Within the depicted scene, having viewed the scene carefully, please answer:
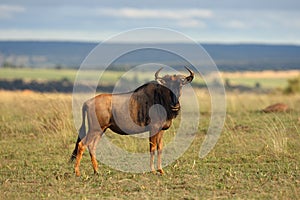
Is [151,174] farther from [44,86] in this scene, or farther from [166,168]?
[44,86]

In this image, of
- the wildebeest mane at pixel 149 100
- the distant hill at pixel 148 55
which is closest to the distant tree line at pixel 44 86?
the distant hill at pixel 148 55

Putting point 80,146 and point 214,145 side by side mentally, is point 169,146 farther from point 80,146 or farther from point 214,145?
point 80,146

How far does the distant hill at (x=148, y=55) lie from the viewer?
8700cm

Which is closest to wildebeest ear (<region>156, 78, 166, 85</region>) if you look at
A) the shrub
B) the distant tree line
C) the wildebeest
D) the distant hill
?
the wildebeest

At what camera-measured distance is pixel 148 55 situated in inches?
3406

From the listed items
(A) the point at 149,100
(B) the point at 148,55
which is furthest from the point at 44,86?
(B) the point at 148,55

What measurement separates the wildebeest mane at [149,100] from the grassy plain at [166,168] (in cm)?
93

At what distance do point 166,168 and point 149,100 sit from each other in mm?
1174

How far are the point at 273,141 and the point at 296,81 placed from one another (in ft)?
87.3

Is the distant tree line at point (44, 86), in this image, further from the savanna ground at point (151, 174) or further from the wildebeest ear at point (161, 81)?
the wildebeest ear at point (161, 81)

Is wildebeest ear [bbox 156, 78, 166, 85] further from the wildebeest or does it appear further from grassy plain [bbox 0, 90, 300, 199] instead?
grassy plain [bbox 0, 90, 300, 199]

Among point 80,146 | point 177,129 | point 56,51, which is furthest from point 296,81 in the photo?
point 56,51

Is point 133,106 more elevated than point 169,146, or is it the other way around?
point 133,106

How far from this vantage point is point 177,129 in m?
15.8
